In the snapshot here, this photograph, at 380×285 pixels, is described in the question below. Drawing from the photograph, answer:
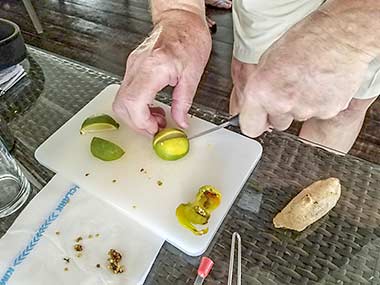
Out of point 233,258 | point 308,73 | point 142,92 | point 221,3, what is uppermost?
point 308,73

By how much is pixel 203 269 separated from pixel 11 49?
0.69m

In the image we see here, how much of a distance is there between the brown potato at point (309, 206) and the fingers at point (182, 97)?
0.81 ft

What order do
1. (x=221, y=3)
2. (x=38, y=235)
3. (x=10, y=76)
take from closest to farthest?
(x=38, y=235) → (x=10, y=76) → (x=221, y=3)

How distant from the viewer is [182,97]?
81 centimetres

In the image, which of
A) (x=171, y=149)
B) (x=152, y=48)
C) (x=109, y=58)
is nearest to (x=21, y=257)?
(x=171, y=149)

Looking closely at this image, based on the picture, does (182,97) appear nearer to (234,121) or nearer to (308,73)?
(234,121)

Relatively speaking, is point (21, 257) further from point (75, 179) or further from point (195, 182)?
point (195, 182)

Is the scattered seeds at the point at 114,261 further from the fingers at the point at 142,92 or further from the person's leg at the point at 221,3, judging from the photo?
the person's leg at the point at 221,3

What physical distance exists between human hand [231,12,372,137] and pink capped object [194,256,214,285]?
234 mm

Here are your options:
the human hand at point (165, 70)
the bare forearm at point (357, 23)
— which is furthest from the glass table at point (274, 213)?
the bare forearm at point (357, 23)

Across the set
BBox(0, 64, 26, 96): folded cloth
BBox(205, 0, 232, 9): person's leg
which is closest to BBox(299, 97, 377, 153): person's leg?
BBox(0, 64, 26, 96): folded cloth

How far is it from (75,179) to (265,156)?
0.34 m

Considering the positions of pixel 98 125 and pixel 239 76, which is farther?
pixel 239 76

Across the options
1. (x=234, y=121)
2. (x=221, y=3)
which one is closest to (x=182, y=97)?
(x=234, y=121)
